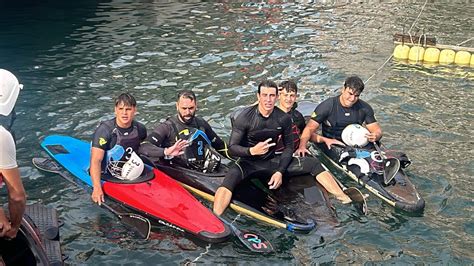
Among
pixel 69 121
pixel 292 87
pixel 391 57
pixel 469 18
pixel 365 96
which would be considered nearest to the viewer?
pixel 292 87

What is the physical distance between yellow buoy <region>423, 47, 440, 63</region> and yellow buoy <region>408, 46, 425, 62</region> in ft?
0.48

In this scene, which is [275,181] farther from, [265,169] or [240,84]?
[240,84]

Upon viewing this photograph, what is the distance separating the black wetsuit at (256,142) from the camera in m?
8.45

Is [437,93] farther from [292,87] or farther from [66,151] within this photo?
[66,151]

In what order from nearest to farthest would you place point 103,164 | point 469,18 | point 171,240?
point 171,240 → point 103,164 → point 469,18

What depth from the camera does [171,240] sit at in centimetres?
745

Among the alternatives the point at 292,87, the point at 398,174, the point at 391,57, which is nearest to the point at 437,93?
the point at 391,57

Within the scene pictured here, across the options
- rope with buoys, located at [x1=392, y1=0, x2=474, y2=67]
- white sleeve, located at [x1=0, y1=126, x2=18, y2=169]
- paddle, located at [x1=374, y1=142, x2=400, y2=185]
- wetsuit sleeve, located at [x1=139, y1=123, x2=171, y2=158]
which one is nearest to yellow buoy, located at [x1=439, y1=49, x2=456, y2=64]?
rope with buoys, located at [x1=392, y1=0, x2=474, y2=67]

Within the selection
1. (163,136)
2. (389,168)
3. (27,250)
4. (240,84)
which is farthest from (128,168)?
(240,84)

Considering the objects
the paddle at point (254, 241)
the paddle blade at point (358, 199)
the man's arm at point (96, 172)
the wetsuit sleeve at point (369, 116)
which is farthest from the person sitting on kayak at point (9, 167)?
the wetsuit sleeve at point (369, 116)

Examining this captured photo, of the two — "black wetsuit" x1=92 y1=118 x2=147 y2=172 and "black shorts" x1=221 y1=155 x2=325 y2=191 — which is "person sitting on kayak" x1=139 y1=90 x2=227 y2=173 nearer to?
"black wetsuit" x1=92 y1=118 x2=147 y2=172

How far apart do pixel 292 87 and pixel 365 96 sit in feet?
21.2

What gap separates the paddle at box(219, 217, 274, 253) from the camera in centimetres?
710

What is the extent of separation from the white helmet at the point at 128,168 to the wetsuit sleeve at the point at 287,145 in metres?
2.37
